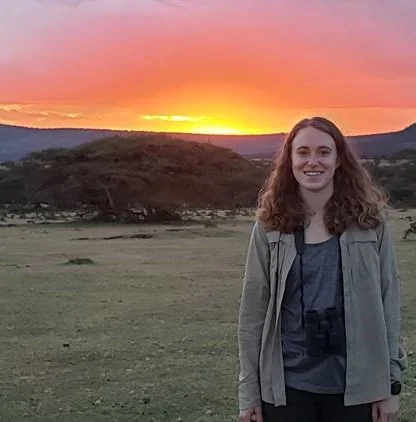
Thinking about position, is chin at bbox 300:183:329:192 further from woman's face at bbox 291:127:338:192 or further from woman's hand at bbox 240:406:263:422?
woman's hand at bbox 240:406:263:422

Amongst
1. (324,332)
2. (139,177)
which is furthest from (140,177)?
(324,332)

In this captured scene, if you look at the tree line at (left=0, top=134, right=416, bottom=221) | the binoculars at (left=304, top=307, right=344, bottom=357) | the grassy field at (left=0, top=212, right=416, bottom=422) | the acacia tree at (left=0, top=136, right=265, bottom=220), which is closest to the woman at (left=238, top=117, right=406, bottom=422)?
the binoculars at (left=304, top=307, right=344, bottom=357)

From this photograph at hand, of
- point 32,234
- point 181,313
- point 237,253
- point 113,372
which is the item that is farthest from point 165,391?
point 32,234

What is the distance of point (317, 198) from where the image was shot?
3.08 m

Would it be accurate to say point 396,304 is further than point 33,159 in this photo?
No

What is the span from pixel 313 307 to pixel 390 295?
295mm

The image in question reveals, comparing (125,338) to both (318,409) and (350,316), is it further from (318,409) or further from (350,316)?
(350,316)

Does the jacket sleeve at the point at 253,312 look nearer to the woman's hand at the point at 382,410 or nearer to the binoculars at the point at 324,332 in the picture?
the binoculars at the point at 324,332

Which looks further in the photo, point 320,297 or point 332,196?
point 332,196

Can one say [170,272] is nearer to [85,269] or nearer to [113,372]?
[85,269]

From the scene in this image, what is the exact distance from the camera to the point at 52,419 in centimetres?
580

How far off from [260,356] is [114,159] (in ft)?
122

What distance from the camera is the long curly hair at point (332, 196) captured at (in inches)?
118

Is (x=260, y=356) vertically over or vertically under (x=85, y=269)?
over
